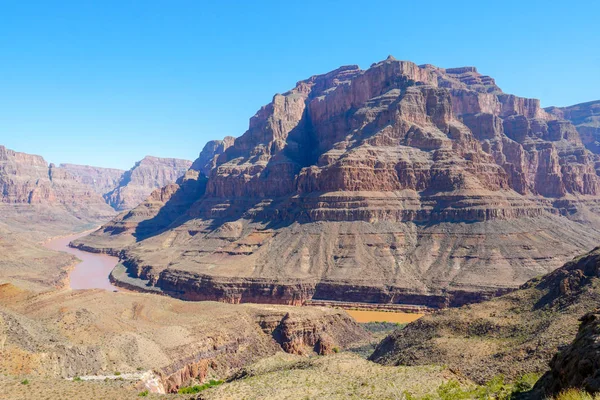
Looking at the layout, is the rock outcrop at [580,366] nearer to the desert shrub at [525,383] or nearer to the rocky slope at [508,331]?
the desert shrub at [525,383]

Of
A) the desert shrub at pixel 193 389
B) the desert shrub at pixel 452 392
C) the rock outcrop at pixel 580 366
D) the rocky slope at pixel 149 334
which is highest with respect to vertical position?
the rock outcrop at pixel 580 366

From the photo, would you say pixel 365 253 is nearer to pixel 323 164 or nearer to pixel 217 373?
pixel 323 164

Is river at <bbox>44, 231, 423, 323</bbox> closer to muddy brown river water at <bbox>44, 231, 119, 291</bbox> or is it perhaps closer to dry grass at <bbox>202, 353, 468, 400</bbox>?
muddy brown river water at <bbox>44, 231, 119, 291</bbox>

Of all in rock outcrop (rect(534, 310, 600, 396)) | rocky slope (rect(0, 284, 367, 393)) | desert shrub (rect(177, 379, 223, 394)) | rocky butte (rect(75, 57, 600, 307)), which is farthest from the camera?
rocky butte (rect(75, 57, 600, 307))

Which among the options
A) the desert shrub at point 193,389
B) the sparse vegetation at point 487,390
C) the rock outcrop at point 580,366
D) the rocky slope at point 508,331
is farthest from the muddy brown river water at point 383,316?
the rock outcrop at point 580,366

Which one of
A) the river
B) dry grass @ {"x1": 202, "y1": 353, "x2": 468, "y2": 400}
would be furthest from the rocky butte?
dry grass @ {"x1": 202, "y1": 353, "x2": 468, "y2": 400}

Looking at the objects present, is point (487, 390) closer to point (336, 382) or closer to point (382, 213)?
point (336, 382)

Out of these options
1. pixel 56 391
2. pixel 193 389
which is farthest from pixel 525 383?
pixel 56 391

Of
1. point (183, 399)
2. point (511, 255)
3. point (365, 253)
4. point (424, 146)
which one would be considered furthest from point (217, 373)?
point (424, 146)
